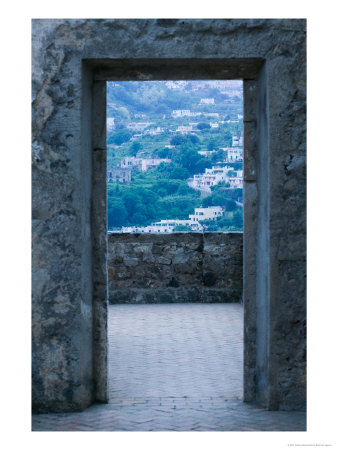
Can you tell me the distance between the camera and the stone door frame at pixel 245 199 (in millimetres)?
4523

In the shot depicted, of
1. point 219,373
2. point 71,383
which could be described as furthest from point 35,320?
point 219,373

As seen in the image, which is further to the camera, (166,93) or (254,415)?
(166,93)

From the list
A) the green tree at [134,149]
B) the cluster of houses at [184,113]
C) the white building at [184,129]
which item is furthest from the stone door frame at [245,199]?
the cluster of houses at [184,113]

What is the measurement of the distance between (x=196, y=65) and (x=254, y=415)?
2.59m

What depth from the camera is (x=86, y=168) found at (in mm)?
4488

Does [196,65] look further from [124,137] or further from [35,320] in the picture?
[124,137]

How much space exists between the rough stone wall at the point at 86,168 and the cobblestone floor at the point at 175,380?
0.96ft

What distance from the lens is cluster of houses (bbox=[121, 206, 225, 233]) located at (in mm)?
10086

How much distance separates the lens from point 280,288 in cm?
431

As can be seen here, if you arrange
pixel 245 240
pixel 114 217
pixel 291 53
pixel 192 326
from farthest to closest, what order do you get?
pixel 114 217, pixel 192 326, pixel 245 240, pixel 291 53

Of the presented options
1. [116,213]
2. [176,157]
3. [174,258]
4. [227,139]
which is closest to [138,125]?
[176,157]

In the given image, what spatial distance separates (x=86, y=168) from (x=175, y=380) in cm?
220

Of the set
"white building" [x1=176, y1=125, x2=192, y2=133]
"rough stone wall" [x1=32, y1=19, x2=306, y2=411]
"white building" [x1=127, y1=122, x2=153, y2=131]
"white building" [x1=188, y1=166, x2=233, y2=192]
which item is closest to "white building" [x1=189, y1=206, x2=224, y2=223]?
"white building" [x1=188, y1=166, x2=233, y2=192]

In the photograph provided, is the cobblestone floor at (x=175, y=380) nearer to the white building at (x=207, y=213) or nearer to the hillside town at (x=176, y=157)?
the white building at (x=207, y=213)
